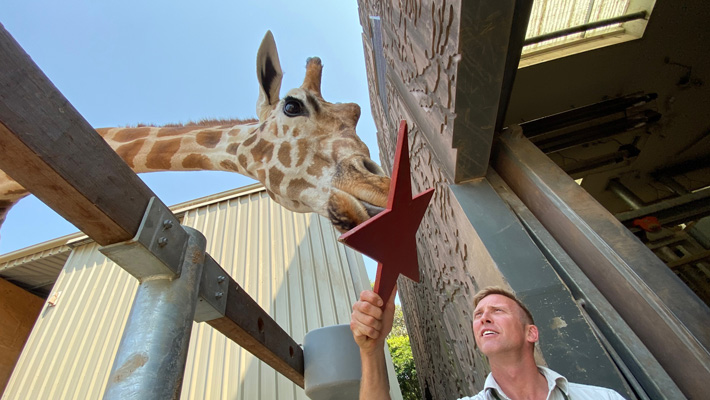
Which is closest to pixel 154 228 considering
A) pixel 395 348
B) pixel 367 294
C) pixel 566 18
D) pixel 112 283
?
pixel 367 294

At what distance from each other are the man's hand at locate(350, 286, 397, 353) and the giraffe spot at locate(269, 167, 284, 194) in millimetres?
1227

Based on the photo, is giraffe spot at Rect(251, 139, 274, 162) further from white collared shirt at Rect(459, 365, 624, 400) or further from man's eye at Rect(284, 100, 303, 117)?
white collared shirt at Rect(459, 365, 624, 400)

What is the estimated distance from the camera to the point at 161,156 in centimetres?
244

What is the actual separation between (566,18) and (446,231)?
1694mm

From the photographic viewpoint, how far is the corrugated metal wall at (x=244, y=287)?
3.13 m

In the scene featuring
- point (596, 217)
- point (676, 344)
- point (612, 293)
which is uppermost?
point (596, 217)

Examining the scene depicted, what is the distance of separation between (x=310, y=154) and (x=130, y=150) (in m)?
1.36

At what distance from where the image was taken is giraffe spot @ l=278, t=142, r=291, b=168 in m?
2.09

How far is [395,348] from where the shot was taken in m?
8.41

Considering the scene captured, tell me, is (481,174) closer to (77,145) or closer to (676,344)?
(676,344)

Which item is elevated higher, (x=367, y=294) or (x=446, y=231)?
(x=446, y=231)

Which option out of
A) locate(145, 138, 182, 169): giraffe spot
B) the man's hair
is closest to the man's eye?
locate(145, 138, 182, 169): giraffe spot

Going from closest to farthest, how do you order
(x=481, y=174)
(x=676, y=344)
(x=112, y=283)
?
1. (x=676, y=344)
2. (x=481, y=174)
3. (x=112, y=283)

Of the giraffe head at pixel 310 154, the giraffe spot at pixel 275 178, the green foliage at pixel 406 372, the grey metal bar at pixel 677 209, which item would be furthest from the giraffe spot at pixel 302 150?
the green foliage at pixel 406 372
